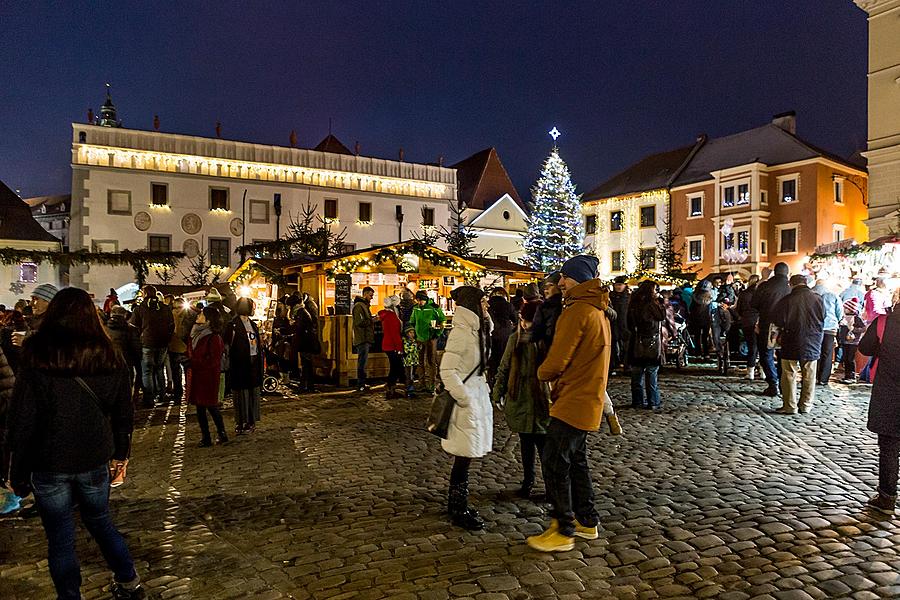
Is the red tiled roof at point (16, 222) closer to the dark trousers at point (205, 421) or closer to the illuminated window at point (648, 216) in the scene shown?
the dark trousers at point (205, 421)

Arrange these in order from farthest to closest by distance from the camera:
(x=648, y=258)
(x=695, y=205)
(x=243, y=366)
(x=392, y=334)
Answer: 1. (x=648, y=258)
2. (x=695, y=205)
3. (x=392, y=334)
4. (x=243, y=366)

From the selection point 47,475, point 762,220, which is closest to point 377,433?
point 47,475

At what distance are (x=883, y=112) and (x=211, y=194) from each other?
112 ft

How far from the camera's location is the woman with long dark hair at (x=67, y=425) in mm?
3346

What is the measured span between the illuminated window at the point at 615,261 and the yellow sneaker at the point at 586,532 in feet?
138

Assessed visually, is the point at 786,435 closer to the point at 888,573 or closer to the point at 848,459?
the point at 848,459

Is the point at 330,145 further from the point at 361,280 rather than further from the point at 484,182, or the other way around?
the point at 361,280

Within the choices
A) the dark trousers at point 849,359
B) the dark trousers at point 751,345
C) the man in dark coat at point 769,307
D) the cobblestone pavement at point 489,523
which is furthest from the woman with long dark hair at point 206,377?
the dark trousers at point 849,359

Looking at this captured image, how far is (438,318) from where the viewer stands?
39.1ft

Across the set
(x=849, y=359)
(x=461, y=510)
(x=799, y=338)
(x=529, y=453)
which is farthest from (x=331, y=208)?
(x=461, y=510)

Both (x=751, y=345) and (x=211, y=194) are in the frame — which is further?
(x=211, y=194)

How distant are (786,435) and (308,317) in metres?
8.83

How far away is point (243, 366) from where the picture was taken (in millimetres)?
8562

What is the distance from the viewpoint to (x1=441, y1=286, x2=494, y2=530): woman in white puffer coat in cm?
482
